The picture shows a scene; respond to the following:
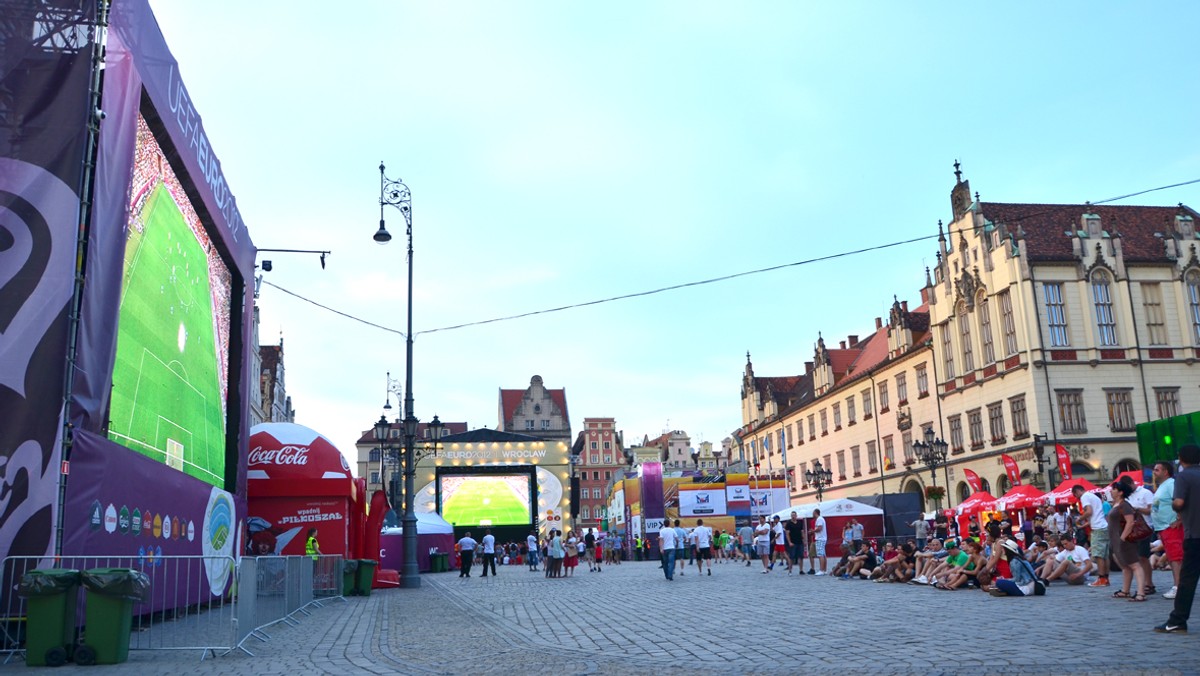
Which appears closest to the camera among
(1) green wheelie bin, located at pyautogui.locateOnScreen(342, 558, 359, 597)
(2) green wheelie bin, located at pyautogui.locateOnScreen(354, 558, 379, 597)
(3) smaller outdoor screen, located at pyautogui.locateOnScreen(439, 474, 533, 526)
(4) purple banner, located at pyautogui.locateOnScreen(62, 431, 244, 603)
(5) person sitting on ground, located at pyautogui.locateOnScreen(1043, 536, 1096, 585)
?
(4) purple banner, located at pyautogui.locateOnScreen(62, 431, 244, 603)

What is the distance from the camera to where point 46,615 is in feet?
30.3

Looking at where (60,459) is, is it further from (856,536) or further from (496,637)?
(856,536)

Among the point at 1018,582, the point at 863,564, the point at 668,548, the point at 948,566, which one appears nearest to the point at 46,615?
the point at 1018,582

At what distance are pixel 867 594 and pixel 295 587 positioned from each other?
980 centimetres

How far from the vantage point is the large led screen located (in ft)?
41.1

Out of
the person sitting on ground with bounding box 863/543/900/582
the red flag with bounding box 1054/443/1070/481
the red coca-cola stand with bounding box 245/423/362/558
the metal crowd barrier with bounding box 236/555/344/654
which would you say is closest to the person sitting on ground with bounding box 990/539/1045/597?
the person sitting on ground with bounding box 863/543/900/582

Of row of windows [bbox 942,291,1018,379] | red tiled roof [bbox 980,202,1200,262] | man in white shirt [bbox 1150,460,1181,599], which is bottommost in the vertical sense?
man in white shirt [bbox 1150,460,1181,599]

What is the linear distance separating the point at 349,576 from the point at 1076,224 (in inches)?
1527

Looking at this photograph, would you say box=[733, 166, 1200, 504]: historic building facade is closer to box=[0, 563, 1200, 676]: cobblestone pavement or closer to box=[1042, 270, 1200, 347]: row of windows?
box=[1042, 270, 1200, 347]: row of windows

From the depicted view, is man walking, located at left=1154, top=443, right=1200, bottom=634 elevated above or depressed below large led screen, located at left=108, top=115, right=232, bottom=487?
below

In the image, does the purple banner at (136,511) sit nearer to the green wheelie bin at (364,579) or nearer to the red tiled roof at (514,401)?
the green wheelie bin at (364,579)

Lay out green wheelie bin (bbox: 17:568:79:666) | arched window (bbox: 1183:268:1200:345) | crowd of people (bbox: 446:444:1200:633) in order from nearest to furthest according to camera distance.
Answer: green wheelie bin (bbox: 17:568:79:666), crowd of people (bbox: 446:444:1200:633), arched window (bbox: 1183:268:1200:345)

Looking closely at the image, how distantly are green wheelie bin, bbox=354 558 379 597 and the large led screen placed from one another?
5.63 meters

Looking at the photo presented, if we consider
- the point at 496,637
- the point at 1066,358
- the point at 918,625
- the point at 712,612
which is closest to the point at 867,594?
the point at 712,612
